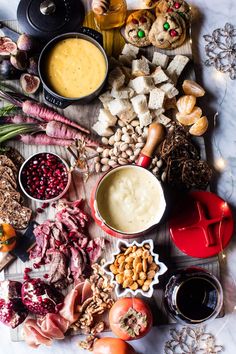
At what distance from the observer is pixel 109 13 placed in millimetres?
2184

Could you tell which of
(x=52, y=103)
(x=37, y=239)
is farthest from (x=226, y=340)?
(x=52, y=103)

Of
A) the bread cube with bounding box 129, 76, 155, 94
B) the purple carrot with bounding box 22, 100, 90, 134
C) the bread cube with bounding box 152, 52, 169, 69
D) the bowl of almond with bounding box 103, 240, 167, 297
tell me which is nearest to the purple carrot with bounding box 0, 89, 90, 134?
the purple carrot with bounding box 22, 100, 90, 134

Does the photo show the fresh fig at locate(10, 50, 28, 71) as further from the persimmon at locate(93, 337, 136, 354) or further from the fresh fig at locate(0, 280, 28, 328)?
the persimmon at locate(93, 337, 136, 354)

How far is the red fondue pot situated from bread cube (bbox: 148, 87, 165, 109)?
0.06m

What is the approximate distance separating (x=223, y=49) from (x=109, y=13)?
40 cm

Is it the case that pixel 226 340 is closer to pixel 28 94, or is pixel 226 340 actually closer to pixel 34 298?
pixel 34 298

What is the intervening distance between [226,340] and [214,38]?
966mm

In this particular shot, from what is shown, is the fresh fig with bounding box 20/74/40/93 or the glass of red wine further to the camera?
the fresh fig with bounding box 20/74/40/93

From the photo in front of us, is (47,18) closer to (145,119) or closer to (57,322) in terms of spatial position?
(145,119)

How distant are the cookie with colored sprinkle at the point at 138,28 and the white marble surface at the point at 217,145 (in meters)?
0.18

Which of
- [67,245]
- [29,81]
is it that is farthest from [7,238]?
[29,81]

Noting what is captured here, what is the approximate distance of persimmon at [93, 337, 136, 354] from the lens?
2018mm

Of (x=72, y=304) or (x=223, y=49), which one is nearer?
(x=72, y=304)

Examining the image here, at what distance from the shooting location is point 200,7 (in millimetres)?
2320
